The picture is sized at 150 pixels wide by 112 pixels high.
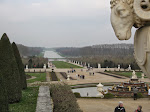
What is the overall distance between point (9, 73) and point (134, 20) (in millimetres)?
6824

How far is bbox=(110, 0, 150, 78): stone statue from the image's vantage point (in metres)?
3.70

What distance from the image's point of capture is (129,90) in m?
19.0

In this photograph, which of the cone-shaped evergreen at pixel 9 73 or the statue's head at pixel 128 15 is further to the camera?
the cone-shaped evergreen at pixel 9 73

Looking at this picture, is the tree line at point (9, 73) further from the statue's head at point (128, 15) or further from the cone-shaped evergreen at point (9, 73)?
the statue's head at point (128, 15)

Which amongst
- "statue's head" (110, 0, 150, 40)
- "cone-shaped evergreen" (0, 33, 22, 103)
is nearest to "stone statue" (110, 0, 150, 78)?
"statue's head" (110, 0, 150, 40)

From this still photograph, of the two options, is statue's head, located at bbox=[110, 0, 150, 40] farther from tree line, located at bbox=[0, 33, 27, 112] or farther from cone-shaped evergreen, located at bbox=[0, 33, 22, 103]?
cone-shaped evergreen, located at bbox=[0, 33, 22, 103]

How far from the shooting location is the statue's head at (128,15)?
3.69 meters

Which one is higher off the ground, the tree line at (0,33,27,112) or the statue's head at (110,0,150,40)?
the statue's head at (110,0,150,40)

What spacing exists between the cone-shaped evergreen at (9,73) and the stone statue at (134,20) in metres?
6.52

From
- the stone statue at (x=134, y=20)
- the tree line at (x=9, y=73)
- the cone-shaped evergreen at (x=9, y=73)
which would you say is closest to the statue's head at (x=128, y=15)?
the stone statue at (x=134, y=20)

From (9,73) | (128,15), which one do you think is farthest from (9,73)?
(128,15)

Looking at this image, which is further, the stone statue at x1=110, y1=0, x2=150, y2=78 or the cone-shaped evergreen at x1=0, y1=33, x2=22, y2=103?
the cone-shaped evergreen at x1=0, y1=33, x2=22, y2=103

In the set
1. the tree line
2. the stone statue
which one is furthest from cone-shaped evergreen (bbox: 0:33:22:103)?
the stone statue

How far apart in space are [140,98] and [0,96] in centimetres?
1294
